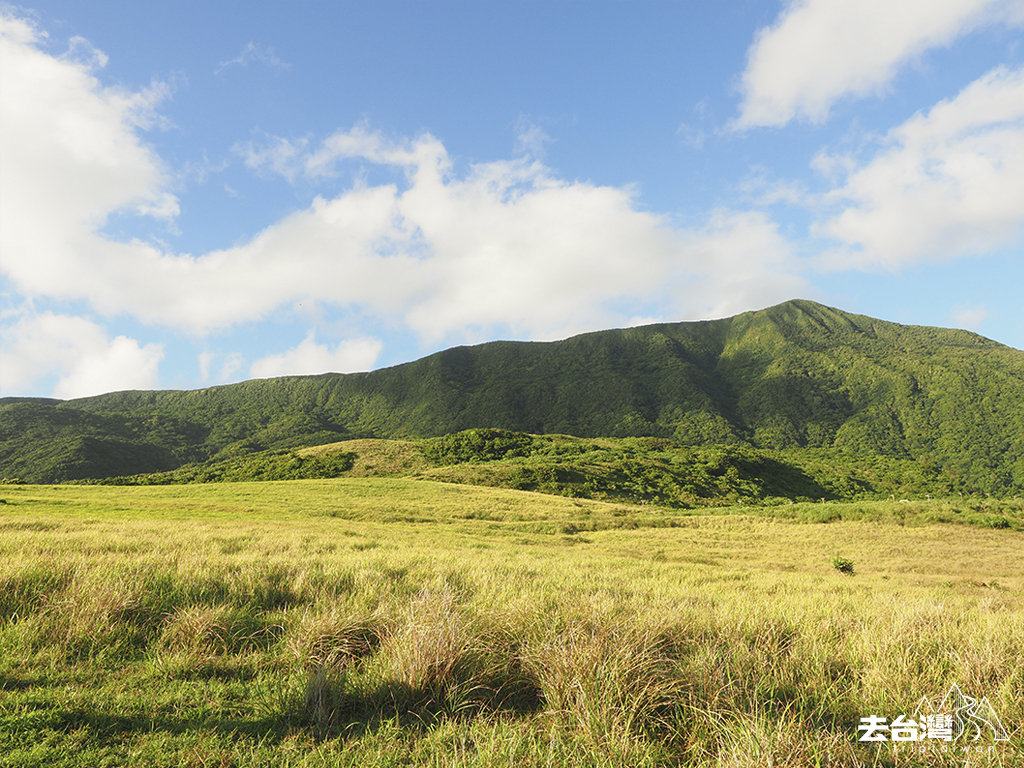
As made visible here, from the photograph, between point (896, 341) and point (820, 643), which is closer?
point (820, 643)

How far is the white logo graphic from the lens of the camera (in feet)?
11.7

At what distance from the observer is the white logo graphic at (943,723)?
141 inches

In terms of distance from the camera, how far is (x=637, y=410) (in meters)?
162

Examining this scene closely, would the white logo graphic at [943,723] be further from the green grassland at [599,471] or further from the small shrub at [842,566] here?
the green grassland at [599,471]

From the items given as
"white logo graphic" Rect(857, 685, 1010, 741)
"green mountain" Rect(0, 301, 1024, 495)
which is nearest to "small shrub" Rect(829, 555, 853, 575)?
"white logo graphic" Rect(857, 685, 1010, 741)

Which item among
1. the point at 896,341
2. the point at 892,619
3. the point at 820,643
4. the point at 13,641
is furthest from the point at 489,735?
the point at 896,341

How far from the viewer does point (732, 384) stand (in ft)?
596

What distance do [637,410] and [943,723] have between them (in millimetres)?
163252

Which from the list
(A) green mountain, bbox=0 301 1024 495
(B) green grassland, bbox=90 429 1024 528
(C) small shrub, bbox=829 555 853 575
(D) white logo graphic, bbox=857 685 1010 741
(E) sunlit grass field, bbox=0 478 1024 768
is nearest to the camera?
(E) sunlit grass field, bbox=0 478 1024 768

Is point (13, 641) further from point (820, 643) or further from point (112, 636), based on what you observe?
point (820, 643)

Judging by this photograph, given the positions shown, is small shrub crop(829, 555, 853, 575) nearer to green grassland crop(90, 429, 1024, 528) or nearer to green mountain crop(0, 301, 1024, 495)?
green grassland crop(90, 429, 1024, 528)

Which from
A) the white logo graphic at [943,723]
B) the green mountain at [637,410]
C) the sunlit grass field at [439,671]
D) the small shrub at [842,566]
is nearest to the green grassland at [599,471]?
the green mountain at [637,410]

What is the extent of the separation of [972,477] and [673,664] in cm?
14046

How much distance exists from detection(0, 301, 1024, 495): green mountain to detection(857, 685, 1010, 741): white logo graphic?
103 m
